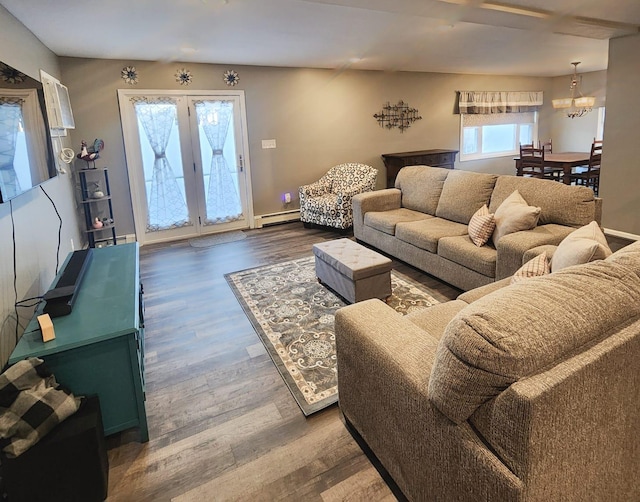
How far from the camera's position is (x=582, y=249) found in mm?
1737

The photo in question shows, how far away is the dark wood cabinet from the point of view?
22.2 ft

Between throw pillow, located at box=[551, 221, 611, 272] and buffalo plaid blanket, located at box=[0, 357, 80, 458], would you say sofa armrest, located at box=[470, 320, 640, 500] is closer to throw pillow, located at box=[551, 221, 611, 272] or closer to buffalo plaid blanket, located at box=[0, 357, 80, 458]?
throw pillow, located at box=[551, 221, 611, 272]

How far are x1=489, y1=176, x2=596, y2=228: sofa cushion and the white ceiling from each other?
4.77ft

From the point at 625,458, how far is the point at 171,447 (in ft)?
5.97

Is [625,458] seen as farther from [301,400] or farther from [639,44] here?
[639,44]

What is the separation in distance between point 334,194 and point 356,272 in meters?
3.13

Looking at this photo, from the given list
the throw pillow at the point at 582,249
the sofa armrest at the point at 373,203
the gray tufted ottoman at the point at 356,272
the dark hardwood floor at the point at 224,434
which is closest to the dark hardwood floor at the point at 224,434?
the dark hardwood floor at the point at 224,434

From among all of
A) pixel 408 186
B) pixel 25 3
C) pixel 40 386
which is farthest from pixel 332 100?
pixel 40 386

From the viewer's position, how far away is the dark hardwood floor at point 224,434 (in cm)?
165

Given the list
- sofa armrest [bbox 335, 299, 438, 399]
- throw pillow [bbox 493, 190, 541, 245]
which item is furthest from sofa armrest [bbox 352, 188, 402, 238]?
sofa armrest [bbox 335, 299, 438, 399]

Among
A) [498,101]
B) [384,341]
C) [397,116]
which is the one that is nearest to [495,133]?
[498,101]

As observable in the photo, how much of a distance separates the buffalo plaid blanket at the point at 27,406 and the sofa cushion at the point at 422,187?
3.74 m

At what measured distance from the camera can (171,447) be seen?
189 cm

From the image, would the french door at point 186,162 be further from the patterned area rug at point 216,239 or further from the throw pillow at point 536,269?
the throw pillow at point 536,269
